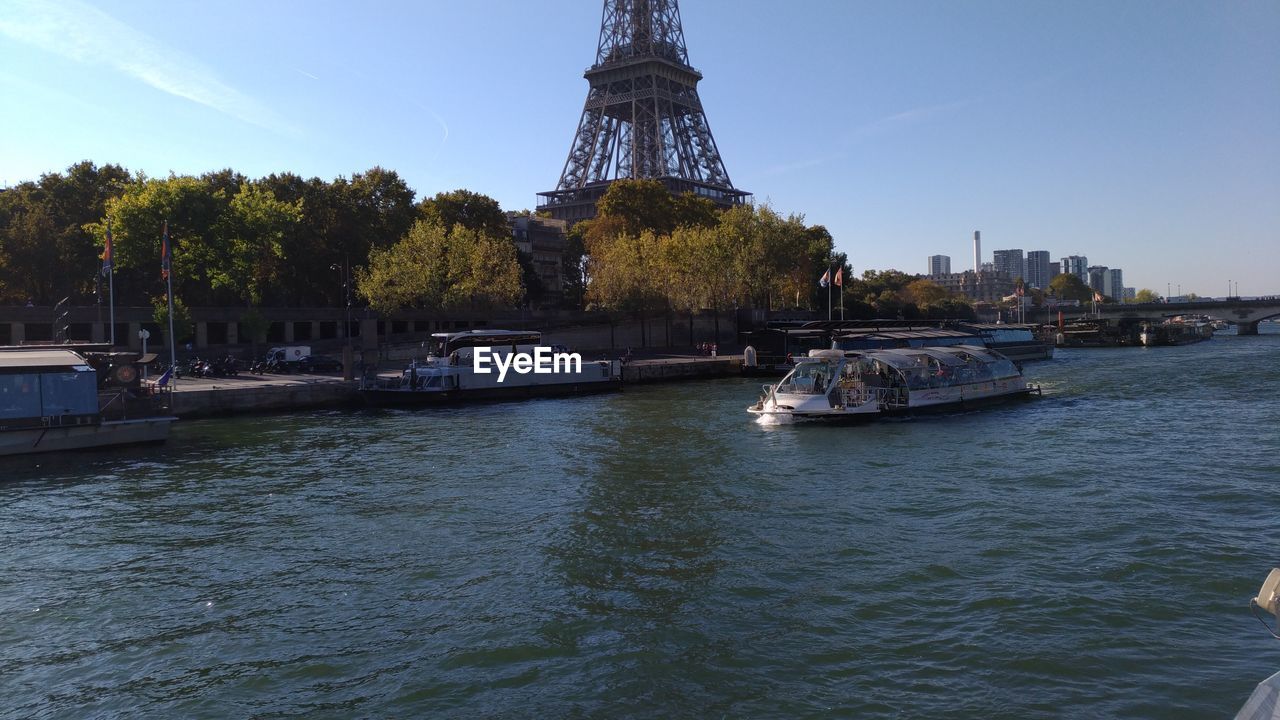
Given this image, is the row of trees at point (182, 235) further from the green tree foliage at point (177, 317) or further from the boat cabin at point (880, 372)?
the boat cabin at point (880, 372)

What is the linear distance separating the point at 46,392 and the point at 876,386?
33162 mm

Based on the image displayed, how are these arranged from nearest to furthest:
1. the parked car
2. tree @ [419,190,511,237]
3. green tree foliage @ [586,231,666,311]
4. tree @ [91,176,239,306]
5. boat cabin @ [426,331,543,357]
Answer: boat cabin @ [426,331,543,357]
the parked car
tree @ [91,176,239,306]
green tree foliage @ [586,231,666,311]
tree @ [419,190,511,237]

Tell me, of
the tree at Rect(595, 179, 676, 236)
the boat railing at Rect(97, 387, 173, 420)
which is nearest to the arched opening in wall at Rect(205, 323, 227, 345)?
the boat railing at Rect(97, 387, 173, 420)

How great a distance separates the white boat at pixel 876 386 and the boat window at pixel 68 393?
2584 cm

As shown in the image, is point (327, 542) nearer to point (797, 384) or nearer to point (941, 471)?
point (941, 471)

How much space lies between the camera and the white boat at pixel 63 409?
96.8ft

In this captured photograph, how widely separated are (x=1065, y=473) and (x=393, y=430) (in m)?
25.3

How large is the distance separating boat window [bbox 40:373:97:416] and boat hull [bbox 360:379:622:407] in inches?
579

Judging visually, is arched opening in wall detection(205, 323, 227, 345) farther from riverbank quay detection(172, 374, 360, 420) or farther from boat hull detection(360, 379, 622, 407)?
boat hull detection(360, 379, 622, 407)

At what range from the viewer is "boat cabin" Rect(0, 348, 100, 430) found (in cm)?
2952

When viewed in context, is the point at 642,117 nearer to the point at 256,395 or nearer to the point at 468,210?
the point at 468,210

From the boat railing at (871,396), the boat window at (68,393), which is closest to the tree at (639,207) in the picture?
the boat railing at (871,396)

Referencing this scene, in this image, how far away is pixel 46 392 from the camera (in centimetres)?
3014

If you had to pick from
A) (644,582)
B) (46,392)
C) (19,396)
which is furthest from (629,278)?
(644,582)
